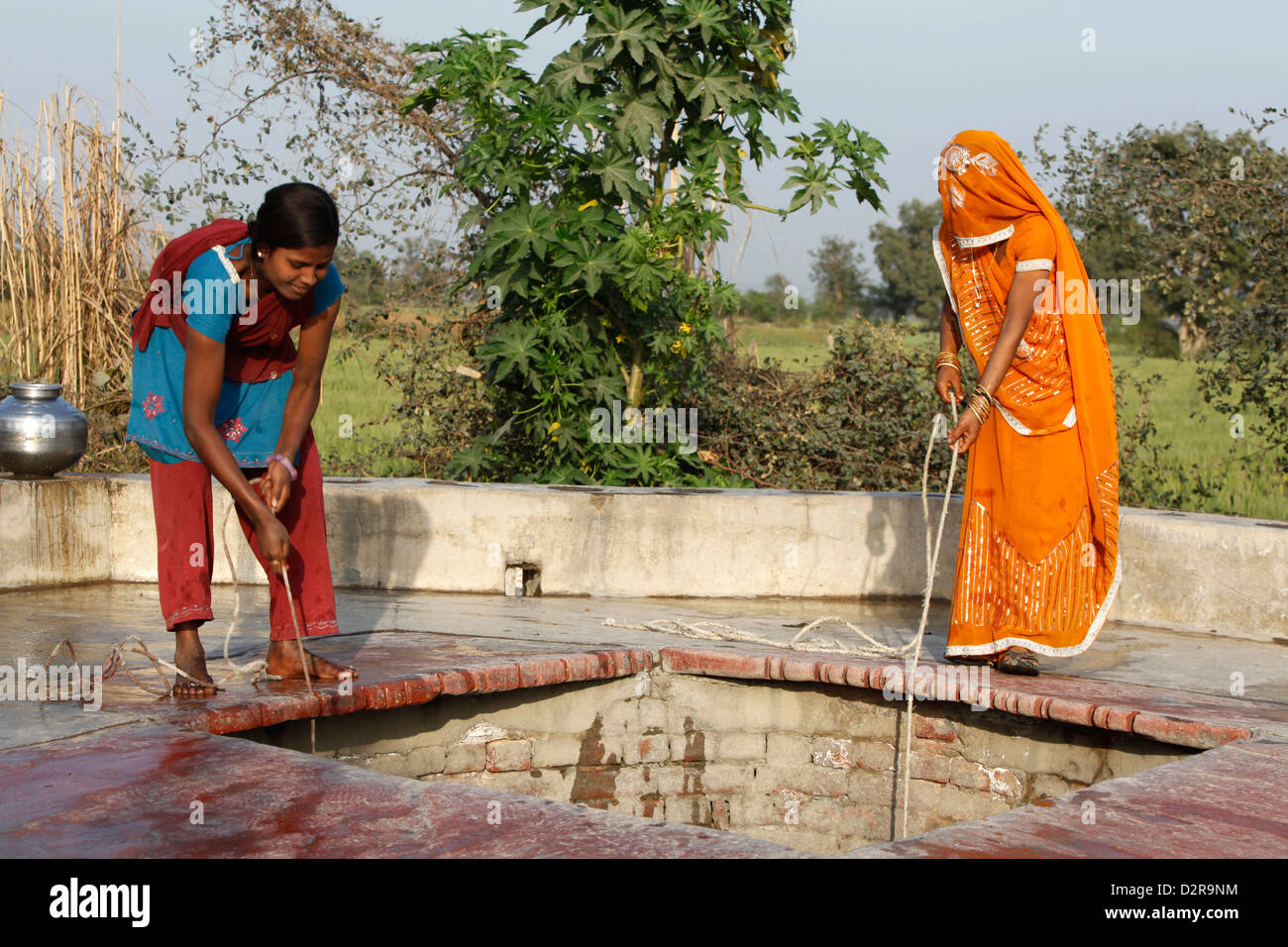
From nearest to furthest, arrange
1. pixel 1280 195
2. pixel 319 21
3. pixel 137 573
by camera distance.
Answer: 1. pixel 137 573
2. pixel 1280 195
3. pixel 319 21

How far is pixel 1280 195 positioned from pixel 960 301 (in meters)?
5.46

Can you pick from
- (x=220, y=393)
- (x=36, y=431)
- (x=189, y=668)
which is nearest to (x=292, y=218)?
(x=220, y=393)

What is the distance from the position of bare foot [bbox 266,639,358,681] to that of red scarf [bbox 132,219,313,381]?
0.85 m

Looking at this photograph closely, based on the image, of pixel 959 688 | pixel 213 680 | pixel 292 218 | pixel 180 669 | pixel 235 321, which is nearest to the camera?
pixel 292 218

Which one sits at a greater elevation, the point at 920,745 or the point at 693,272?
the point at 693,272

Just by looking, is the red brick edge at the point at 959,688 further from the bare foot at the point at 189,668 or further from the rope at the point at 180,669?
the bare foot at the point at 189,668

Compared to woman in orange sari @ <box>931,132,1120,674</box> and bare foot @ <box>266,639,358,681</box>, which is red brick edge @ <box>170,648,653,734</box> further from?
woman in orange sari @ <box>931,132,1120,674</box>

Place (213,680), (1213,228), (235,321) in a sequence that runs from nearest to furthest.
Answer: (235,321), (213,680), (1213,228)

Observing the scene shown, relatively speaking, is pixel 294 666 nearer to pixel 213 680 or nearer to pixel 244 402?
pixel 213 680

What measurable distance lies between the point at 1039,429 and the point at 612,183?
129 inches

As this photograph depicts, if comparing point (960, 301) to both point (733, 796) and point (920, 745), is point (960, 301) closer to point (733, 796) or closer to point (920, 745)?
A: point (920, 745)

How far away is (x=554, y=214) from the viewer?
699cm

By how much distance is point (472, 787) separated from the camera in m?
3.05
